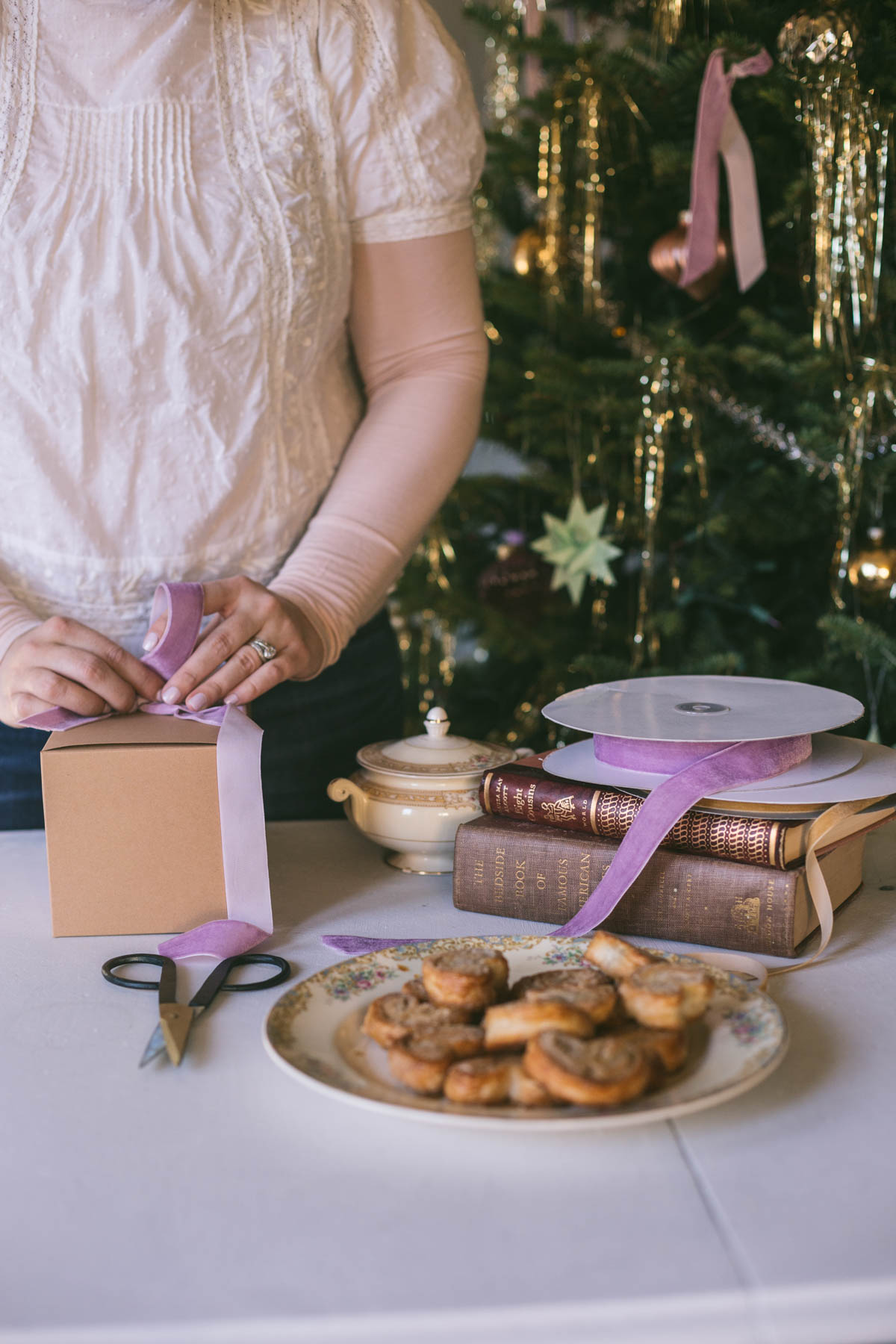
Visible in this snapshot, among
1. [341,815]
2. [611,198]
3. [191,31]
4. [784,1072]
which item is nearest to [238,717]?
[341,815]

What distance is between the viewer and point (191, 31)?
35.3 inches

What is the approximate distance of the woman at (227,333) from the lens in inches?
34.4

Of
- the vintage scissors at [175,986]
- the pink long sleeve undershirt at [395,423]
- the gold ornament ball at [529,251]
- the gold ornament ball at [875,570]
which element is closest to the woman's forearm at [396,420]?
the pink long sleeve undershirt at [395,423]

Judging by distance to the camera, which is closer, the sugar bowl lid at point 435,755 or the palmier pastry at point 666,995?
the palmier pastry at point 666,995

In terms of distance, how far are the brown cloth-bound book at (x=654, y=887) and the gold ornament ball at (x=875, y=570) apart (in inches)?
26.0

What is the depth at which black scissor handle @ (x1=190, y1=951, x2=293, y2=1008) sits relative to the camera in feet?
2.04

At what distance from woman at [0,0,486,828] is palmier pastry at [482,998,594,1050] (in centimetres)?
38

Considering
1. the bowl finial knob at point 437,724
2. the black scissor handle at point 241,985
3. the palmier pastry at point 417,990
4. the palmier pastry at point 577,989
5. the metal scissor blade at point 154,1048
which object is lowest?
the black scissor handle at point 241,985

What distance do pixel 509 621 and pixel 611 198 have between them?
623 mm

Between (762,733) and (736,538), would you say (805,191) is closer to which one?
(736,538)

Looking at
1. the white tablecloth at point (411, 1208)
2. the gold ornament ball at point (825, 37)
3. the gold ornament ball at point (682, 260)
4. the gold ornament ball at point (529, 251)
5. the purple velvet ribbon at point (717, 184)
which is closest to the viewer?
the white tablecloth at point (411, 1208)

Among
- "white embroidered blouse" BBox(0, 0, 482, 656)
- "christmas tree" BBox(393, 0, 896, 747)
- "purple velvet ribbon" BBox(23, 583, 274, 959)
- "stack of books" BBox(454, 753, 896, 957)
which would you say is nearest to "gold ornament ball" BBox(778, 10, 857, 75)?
"christmas tree" BBox(393, 0, 896, 747)

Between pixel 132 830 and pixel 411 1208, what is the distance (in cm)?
35

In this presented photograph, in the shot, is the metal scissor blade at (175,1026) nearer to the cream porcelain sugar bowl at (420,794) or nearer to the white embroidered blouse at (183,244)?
the cream porcelain sugar bowl at (420,794)
